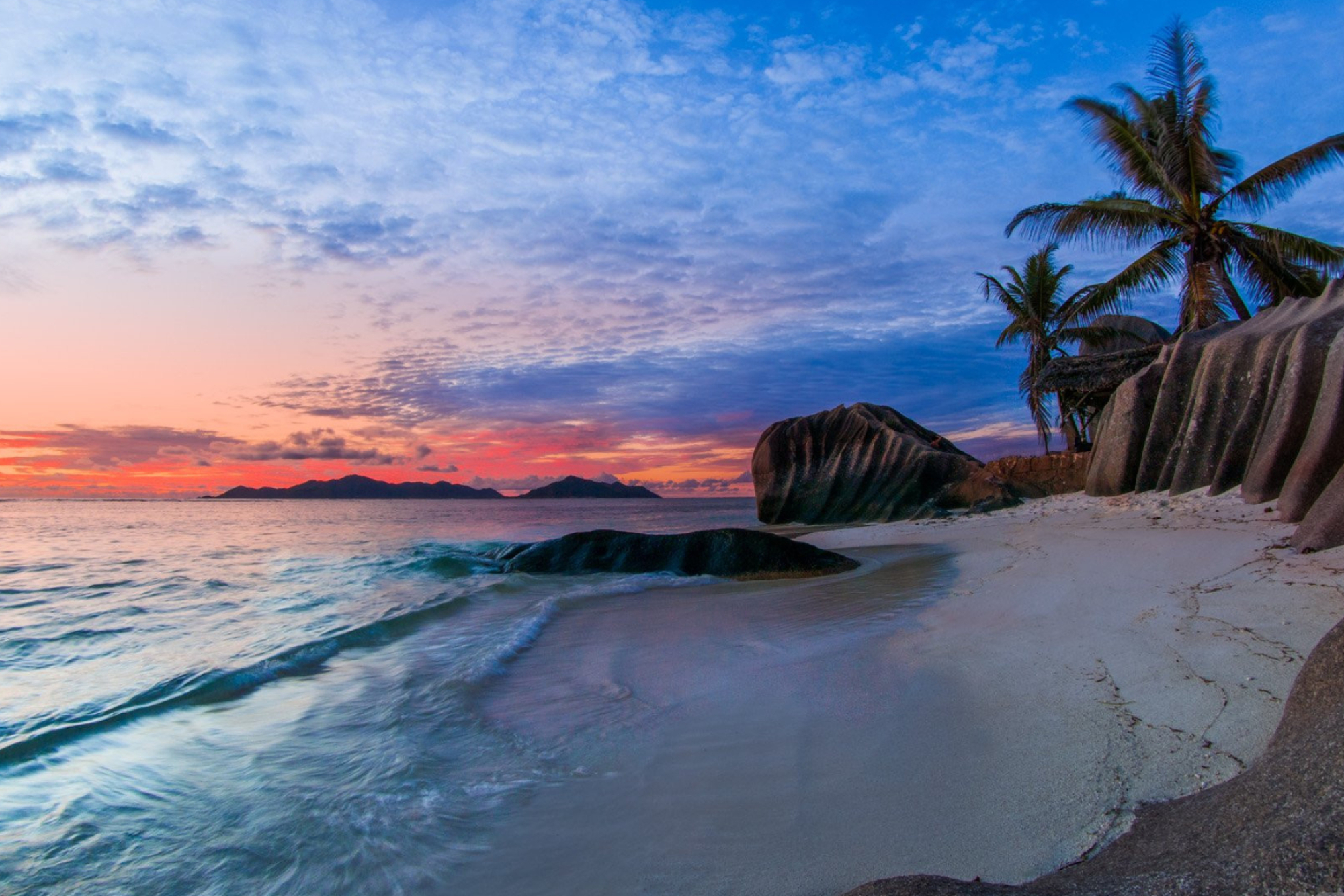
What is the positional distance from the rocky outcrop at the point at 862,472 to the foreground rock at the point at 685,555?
23.7ft

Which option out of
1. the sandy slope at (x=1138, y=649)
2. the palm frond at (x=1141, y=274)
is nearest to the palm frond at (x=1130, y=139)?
the palm frond at (x=1141, y=274)

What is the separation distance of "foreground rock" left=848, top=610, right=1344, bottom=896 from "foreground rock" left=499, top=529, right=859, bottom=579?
23.6 feet

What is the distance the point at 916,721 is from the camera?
10.8 feet

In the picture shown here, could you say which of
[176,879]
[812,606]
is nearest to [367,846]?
[176,879]

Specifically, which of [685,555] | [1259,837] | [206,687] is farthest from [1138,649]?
[685,555]

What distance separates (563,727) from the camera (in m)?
3.80

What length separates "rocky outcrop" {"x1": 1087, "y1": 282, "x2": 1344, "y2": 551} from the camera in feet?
17.7

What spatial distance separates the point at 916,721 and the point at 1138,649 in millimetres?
1402

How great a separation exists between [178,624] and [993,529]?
36.1ft

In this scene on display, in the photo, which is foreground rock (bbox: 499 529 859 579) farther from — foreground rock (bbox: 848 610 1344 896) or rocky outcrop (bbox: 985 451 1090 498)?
rocky outcrop (bbox: 985 451 1090 498)

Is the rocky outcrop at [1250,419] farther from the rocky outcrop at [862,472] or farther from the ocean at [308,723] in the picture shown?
the rocky outcrop at [862,472]

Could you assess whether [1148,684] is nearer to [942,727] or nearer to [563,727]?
[942,727]

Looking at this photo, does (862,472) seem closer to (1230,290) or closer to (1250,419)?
(1230,290)

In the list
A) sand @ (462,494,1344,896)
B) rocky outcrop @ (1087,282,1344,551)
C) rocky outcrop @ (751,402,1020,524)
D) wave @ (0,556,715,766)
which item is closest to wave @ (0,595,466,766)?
wave @ (0,556,715,766)
